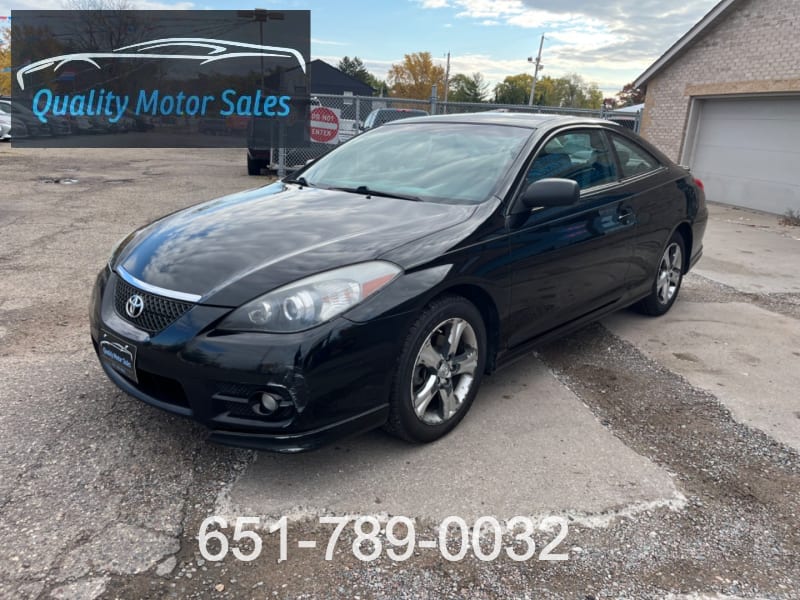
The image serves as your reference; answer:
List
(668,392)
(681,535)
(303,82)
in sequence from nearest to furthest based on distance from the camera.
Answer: (681,535)
(668,392)
(303,82)

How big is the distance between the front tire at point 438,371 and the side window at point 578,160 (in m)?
1.02

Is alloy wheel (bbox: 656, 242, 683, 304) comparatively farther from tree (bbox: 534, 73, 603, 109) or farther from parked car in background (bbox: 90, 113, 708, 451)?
tree (bbox: 534, 73, 603, 109)

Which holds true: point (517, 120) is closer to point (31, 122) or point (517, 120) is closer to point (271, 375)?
point (271, 375)

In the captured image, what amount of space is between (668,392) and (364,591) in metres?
2.47

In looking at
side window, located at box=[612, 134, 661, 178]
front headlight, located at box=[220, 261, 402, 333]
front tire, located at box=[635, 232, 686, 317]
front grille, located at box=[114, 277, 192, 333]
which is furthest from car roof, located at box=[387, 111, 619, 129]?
front grille, located at box=[114, 277, 192, 333]

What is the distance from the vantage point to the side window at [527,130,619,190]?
360cm

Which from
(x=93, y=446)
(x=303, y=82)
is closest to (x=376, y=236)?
(x=93, y=446)

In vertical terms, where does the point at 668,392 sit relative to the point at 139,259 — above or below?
below

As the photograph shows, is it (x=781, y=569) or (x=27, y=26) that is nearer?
(x=781, y=569)

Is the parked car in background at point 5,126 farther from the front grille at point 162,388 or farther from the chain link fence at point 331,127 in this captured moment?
the front grille at point 162,388

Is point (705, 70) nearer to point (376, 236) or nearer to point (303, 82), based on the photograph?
point (303, 82)

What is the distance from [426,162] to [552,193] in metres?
0.87

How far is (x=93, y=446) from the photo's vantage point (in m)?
2.83

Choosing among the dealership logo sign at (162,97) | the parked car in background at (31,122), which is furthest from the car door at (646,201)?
the parked car in background at (31,122)
